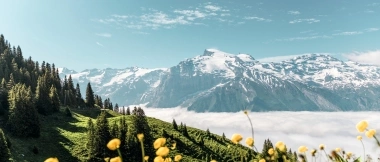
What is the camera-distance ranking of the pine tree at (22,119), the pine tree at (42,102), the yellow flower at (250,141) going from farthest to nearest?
the pine tree at (42,102), the pine tree at (22,119), the yellow flower at (250,141)

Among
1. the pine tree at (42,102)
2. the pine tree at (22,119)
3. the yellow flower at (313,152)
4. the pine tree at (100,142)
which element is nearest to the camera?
the yellow flower at (313,152)

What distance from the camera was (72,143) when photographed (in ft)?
268

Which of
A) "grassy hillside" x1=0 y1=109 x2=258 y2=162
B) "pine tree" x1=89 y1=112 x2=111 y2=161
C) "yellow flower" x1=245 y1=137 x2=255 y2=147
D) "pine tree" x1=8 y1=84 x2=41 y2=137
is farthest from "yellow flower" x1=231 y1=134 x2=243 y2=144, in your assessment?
"pine tree" x1=8 y1=84 x2=41 y2=137

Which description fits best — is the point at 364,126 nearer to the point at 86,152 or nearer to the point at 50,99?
the point at 86,152

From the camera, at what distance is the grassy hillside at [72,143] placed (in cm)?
7017

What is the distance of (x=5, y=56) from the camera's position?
172875 millimetres

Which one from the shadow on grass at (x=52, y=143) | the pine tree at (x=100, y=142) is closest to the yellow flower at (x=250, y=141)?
the shadow on grass at (x=52, y=143)

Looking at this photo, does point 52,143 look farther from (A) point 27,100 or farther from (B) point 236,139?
(B) point 236,139

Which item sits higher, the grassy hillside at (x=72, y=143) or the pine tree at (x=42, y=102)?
the pine tree at (x=42, y=102)

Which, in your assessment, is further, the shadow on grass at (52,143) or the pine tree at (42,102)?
the pine tree at (42,102)

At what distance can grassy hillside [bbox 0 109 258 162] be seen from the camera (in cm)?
7017

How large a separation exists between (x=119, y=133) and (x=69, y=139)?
52.3 feet

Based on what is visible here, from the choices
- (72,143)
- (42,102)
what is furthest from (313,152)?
(42,102)

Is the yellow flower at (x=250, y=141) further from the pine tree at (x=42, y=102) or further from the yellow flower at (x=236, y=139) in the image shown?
the pine tree at (x=42, y=102)
